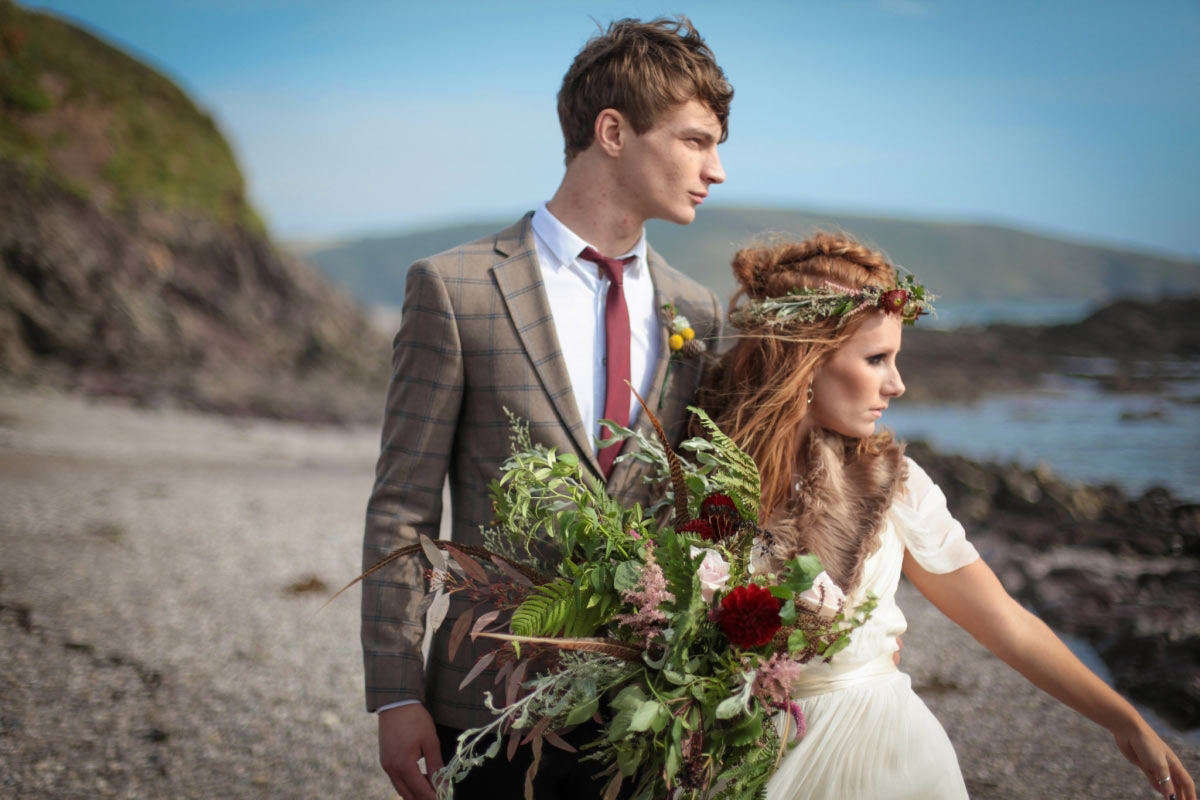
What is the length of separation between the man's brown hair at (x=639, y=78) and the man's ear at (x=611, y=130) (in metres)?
0.02

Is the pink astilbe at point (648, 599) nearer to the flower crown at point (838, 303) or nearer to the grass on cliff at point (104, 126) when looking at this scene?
the flower crown at point (838, 303)

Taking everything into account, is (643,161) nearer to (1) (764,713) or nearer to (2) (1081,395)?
(1) (764,713)

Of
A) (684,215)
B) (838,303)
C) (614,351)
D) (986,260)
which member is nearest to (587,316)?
(614,351)

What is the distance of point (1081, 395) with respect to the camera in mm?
17188

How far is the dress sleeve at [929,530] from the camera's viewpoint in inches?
97.1

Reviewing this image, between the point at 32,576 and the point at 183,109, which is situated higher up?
the point at 183,109

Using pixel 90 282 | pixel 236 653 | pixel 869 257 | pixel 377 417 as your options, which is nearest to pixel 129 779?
pixel 236 653

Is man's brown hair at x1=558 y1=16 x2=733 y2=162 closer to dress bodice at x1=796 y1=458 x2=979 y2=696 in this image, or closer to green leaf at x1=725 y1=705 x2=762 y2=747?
dress bodice at x1=796 y1=458 x2=979 y2=696

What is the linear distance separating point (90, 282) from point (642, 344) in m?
19.4

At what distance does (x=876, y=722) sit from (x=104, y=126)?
25.1m

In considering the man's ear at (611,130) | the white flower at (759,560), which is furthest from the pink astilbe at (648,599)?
the man's ear at (611,130)

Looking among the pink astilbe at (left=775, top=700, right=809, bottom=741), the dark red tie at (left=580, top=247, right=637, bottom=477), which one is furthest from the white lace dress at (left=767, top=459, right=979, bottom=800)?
the dark red tie at (left=580, top=247, right=637, bottom=477)

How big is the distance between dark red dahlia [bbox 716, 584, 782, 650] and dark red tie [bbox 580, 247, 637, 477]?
0.88 metres

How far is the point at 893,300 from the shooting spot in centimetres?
270
